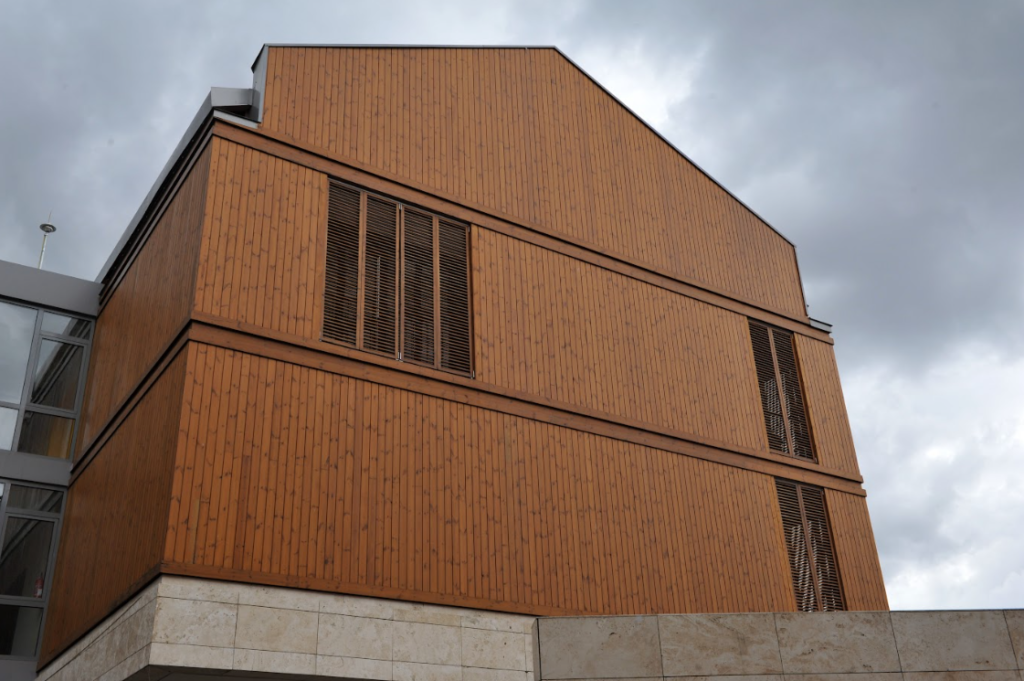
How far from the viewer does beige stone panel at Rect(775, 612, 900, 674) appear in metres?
15.2

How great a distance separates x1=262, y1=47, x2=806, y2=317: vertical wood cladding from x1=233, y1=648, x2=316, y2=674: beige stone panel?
8908mm

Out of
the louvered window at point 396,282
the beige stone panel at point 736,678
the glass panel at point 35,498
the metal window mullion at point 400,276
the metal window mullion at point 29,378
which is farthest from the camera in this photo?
the metal window mullion at point 29,378

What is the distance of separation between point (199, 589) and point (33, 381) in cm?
963

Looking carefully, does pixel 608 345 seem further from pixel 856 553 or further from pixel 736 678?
pixel 856 553

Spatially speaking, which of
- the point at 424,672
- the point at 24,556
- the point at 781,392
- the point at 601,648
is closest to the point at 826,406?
the point at 781,392

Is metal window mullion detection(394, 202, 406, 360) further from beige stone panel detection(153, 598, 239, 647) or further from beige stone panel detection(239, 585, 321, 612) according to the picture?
beige stone panel detection(153, 598, 239, 647)

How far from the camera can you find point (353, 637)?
49.0 feet

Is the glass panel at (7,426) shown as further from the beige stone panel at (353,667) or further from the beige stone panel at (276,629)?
the beige stone panel at (353,667)

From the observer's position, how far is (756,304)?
24.5 meters

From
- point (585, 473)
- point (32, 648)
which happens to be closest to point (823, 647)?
point (585, 473)

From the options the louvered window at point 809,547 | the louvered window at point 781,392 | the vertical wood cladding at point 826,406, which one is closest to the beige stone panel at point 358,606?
the louvered window at point 809,547

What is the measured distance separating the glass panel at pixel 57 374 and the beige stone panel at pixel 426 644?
10.1 meters

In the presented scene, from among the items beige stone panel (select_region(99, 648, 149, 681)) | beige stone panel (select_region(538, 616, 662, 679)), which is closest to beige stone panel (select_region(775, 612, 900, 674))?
beige stone panel (select_region(538, 616, 662, 679))

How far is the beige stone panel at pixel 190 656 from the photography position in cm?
1339
